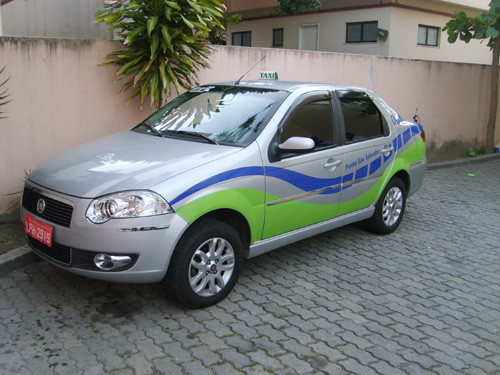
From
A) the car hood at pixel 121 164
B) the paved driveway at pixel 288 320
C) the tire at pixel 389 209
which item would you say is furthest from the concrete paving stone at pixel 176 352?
the tire at pixel 389 209

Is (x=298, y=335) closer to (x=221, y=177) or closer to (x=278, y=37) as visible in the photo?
(x=221, y=177)

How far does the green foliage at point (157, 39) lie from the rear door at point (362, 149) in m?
1.94

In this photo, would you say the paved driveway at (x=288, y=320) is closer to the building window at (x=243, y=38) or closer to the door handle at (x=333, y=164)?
the door handle at (x=333, y=164)

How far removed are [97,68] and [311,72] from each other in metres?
3.91

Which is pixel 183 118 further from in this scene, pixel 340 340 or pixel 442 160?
pixel 442 160

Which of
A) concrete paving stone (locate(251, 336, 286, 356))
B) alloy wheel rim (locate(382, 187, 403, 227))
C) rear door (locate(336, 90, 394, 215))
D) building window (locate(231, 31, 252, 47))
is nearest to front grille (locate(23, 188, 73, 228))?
concrete paving stone (locate(251, 336, 286, 356))

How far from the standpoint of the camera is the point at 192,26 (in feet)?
18.6

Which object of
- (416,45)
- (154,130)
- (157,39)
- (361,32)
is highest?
(361,32)

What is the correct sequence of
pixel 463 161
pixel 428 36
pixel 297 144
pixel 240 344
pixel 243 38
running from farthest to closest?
pixel 243 38 → pixel 428 36 → pixel 463 161 → pixel 297 144 → pixel 240 344

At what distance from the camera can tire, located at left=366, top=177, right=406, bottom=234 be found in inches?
230

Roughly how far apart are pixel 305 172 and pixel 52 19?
726cm

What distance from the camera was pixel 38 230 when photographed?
12.9 feet

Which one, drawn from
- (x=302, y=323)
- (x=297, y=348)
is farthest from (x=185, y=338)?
(x=302, y=323)

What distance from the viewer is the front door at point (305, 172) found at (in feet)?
14.5
